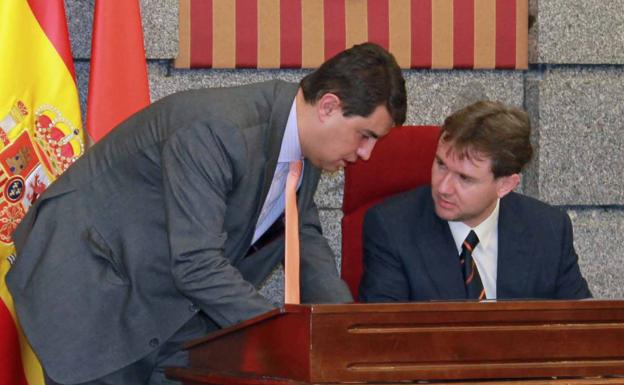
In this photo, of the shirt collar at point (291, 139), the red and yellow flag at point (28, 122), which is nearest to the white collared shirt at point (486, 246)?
the shirt collar at point (291, 139)

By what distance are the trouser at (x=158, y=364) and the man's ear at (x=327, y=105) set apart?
0.60 meters

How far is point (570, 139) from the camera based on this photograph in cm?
427

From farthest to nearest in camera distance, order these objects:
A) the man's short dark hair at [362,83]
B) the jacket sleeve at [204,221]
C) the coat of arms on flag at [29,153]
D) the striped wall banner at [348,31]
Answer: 1. the striped wall banner at [348,31]
2. the coat of arms on flag at [29,153]
3. the man's short dark hair at [362,83]
4. the jacket sleeve at [204,221]

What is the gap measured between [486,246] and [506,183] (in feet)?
0.61

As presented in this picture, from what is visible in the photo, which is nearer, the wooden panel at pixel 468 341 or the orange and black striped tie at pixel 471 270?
the wooden panel at pixel 468 341

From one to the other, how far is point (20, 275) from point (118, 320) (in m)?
0.27

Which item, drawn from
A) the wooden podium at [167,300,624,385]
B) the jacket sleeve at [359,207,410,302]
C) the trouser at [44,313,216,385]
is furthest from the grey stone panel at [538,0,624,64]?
the wooden podium at [167,300,624,385]

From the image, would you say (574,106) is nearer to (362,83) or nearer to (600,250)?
(600,250)

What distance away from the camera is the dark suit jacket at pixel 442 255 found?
3061 millimetres

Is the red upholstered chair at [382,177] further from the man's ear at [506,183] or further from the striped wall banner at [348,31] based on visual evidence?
the striped wall banner at [348,31]

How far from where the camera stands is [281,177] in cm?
275

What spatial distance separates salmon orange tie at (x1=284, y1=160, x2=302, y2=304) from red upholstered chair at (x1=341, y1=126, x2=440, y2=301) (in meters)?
0.40

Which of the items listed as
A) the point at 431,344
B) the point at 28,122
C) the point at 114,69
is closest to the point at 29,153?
the point at 28,122

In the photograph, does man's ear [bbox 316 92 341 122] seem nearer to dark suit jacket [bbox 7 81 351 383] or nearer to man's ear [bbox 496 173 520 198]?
dark suit jacket [bbox 7 81 351 383]
